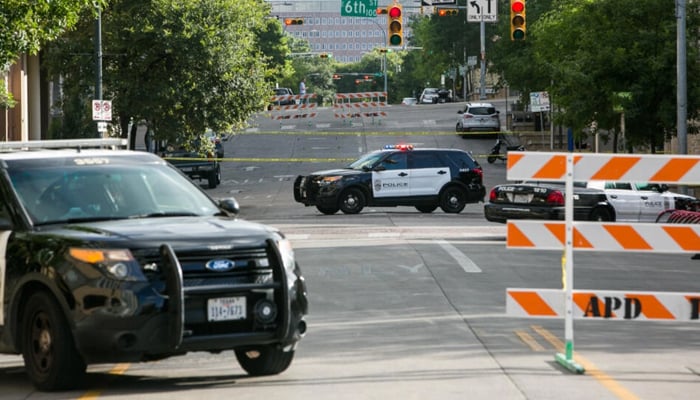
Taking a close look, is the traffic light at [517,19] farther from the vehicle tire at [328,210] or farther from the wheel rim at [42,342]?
the wheel rim at [42,342]

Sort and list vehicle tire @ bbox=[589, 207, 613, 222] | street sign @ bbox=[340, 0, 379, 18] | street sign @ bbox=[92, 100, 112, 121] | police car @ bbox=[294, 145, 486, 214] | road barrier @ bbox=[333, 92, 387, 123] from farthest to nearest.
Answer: road barrier @ bbox=[333, 92, 387, 123]
street sign @ bbox=[340, 0, 379, 18]
street sign @ bbox=[92, 100, 112, 121]
police car @ bbox=[294, 145, 486, 214]
vehicle tire @ bbox=[589, 207, 613, 222]

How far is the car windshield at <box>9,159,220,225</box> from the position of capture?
11.1 meters

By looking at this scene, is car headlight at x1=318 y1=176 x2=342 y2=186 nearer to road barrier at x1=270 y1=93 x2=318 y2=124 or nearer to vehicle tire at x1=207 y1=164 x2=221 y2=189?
vehicle tire at x1=207 y1=164 x2=221 y2=189

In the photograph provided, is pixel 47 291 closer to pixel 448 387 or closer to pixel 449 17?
pixel 448 387

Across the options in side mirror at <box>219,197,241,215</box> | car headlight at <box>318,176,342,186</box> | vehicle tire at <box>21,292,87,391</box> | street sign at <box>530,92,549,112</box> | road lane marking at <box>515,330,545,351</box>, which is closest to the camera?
vehicle tire at <box>21,292,87,391</box>

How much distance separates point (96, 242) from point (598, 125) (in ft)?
123

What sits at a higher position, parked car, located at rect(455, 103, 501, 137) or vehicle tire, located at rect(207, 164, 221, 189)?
parked car, located at rect(455, 103, 501, 137)

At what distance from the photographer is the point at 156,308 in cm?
994

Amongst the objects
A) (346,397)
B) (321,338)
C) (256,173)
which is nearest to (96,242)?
(346,397)

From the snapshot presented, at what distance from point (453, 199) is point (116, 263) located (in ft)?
95.0

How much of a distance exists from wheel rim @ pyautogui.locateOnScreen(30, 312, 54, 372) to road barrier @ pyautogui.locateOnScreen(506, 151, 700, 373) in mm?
3621

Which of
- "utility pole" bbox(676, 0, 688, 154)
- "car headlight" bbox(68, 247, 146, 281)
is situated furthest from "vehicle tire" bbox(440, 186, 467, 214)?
"car headlight" bbox(68, 247, 146, 281)

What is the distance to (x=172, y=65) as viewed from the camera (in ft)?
148

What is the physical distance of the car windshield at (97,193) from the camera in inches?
436
